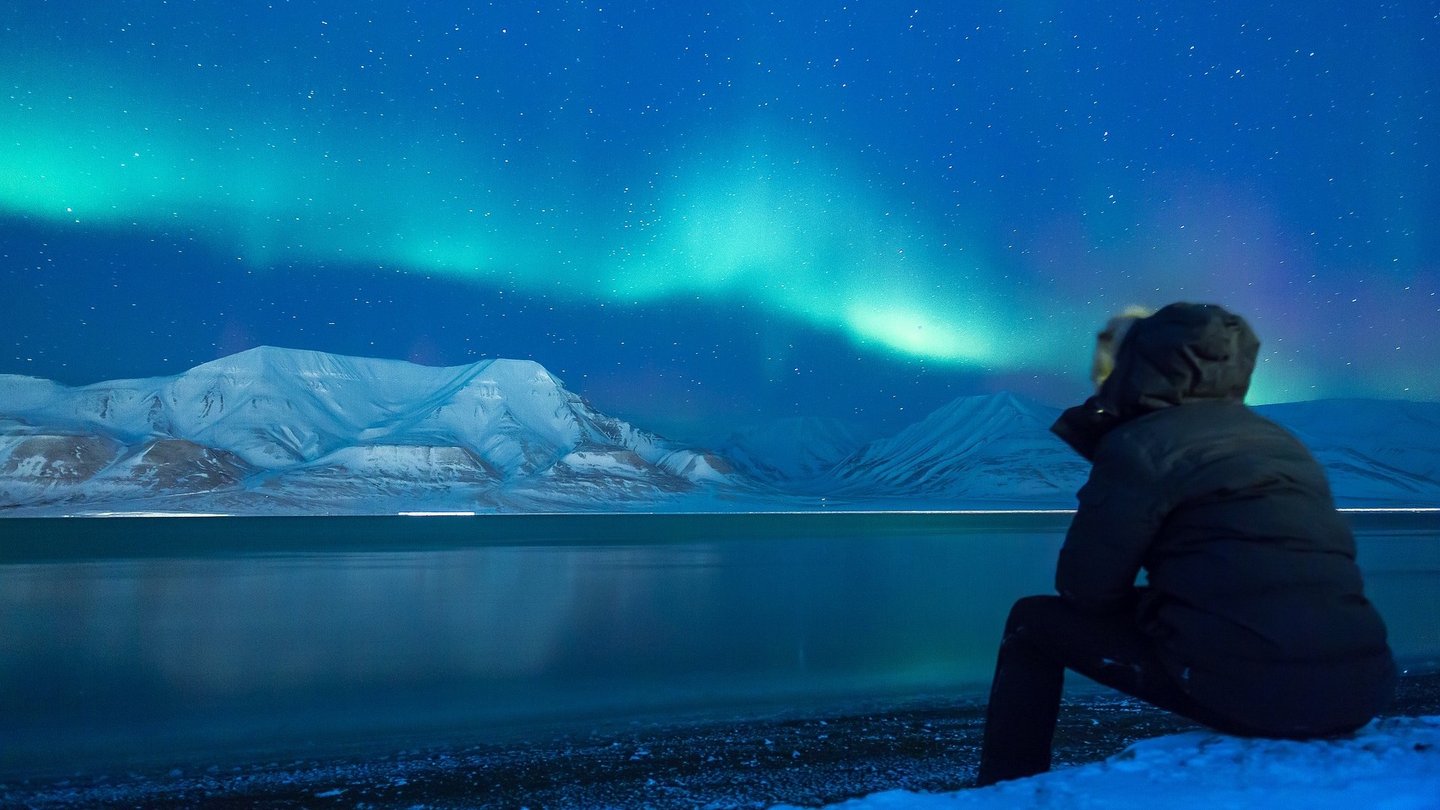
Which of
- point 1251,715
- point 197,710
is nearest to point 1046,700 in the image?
point 1251,715

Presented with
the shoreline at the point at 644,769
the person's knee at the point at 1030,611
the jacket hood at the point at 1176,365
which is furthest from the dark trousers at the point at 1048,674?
the shoreline at the point at 644,769

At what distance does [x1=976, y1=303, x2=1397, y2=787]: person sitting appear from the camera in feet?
9.09

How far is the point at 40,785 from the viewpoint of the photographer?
23.2 ft

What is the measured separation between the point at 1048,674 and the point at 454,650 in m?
11.9

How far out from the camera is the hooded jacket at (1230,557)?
2.77 metres

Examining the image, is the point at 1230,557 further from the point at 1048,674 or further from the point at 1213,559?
the point at 1048,674

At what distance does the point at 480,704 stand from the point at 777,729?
3.46 metres

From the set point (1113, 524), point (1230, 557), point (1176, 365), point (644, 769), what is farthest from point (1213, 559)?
point (644, 769)

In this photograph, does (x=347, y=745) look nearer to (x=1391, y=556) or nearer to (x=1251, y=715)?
(x=1251, y=715)

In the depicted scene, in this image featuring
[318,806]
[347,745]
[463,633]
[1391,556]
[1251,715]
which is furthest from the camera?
[1391,556]

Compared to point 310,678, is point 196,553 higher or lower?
lower

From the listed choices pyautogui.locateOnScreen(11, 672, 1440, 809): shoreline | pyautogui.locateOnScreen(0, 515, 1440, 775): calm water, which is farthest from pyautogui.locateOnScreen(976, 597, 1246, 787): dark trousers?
pyautogui.locateOnScreen(0, 515, 1440, 775): calm water

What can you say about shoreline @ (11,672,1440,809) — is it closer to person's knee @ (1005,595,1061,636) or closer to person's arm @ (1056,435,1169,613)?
person's knee @ (1005,595,1061,636)

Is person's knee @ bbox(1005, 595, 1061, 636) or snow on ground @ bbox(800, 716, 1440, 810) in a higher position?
person's knee @ bbox(1005, 595, 1061, 636)
